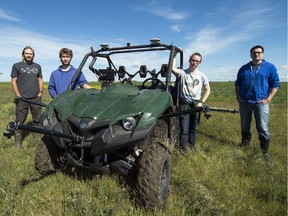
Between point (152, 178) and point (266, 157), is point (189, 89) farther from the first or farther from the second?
point (152, 178)

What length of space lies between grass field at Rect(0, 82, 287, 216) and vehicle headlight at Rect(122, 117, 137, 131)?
0.85 m

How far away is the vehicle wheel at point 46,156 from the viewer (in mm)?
3646

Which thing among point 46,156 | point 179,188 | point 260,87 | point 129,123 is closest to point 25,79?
point 46,156

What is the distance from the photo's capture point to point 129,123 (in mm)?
2992

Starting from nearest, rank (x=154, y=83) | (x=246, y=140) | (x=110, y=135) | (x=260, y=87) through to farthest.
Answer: (x=110, y=135)
(x=154, y=83)
(x=260, y=87)
(x=246, y=140)

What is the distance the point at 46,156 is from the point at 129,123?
136 cm

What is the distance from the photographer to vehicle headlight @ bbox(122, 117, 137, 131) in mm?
2967

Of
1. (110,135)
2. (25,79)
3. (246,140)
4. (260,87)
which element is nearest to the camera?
(110,135)

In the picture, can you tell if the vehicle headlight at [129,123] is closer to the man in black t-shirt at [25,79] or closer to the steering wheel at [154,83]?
the steering wheel at [154,83]

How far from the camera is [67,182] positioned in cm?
371

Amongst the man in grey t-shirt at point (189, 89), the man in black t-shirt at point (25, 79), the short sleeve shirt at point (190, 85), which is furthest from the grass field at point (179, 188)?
the short sleeve shirt at point (190, 85)

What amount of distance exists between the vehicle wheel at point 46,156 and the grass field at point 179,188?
0.58 feet

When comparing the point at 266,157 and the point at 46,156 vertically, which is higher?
the point at 46,156

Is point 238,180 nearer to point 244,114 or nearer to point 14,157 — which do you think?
point 244,114
